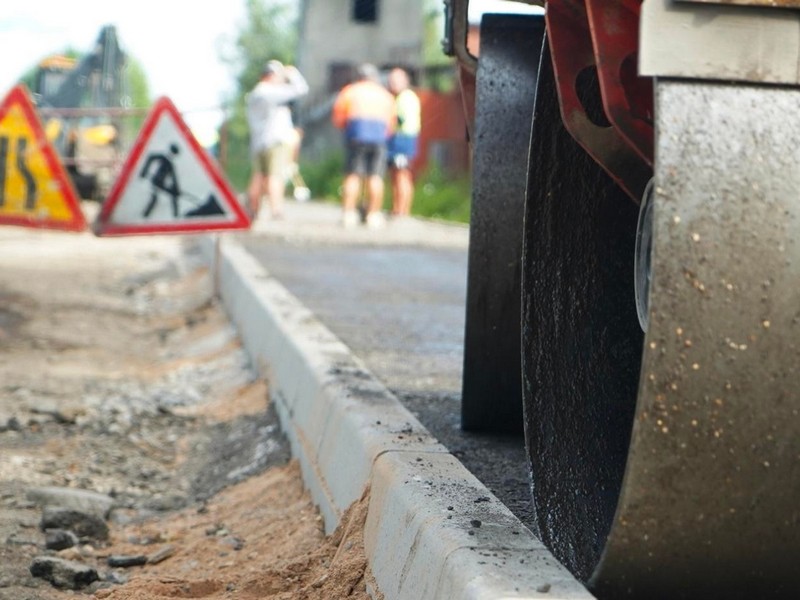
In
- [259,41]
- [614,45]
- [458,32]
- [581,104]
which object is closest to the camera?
[614,45]

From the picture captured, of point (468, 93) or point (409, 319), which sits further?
point (409, 319)

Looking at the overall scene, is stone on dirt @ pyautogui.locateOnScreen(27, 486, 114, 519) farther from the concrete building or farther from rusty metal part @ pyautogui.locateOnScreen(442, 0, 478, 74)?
the concrete building

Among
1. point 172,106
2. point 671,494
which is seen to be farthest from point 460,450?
point 172,106

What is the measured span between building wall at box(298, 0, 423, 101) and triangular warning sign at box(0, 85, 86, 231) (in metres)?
62.5

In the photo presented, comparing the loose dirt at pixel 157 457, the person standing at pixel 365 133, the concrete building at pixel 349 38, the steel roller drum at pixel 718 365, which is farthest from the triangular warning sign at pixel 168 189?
the concrete building at pixel 349 38

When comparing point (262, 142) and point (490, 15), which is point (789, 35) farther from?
point (262, 142)

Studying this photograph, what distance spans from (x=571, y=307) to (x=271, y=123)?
14067 millimetres

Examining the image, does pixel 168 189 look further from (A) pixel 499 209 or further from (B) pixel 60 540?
(A) pixel 499 209

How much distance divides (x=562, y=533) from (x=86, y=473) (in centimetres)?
266

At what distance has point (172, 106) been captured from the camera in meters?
7.97

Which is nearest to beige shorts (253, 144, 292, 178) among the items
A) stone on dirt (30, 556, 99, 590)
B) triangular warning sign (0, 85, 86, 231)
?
triangular warning sign (0, 85, 86, 231)

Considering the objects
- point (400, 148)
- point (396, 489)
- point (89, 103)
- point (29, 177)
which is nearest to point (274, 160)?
point (400, 148)

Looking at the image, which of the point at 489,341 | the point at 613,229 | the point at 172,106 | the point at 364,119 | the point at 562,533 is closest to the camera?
the point at 562,533

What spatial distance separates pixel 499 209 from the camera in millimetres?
3988
